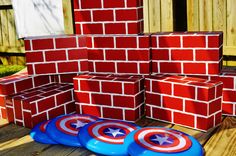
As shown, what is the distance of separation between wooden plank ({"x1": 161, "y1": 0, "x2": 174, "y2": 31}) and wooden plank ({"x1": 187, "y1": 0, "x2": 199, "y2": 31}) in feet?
0.73

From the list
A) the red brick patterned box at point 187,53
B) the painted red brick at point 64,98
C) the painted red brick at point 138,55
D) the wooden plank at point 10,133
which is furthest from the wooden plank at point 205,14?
the wooden plank at point 10,133

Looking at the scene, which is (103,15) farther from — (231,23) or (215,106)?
(231,23)

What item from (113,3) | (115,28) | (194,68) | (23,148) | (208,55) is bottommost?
(23,148)

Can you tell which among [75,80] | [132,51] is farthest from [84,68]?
[132,51]

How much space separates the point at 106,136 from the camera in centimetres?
249

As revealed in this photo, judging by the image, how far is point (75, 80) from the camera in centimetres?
314

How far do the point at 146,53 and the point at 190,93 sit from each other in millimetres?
551

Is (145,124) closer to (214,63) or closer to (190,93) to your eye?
(190,93)

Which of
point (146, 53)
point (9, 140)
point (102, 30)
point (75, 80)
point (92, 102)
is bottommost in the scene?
point (9, 140)

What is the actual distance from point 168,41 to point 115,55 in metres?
0.48

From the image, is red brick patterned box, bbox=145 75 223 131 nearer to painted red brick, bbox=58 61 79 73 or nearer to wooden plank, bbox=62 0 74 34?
painted red brick, bbox=58 61 79 73

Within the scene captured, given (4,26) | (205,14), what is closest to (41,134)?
(205,14)

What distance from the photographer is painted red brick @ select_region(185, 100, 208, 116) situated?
270 centimetres

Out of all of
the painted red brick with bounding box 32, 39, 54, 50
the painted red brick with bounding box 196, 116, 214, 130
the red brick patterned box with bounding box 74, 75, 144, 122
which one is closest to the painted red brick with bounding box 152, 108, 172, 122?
the red brick patterned box with bounding box 74, 75, 144, 122
